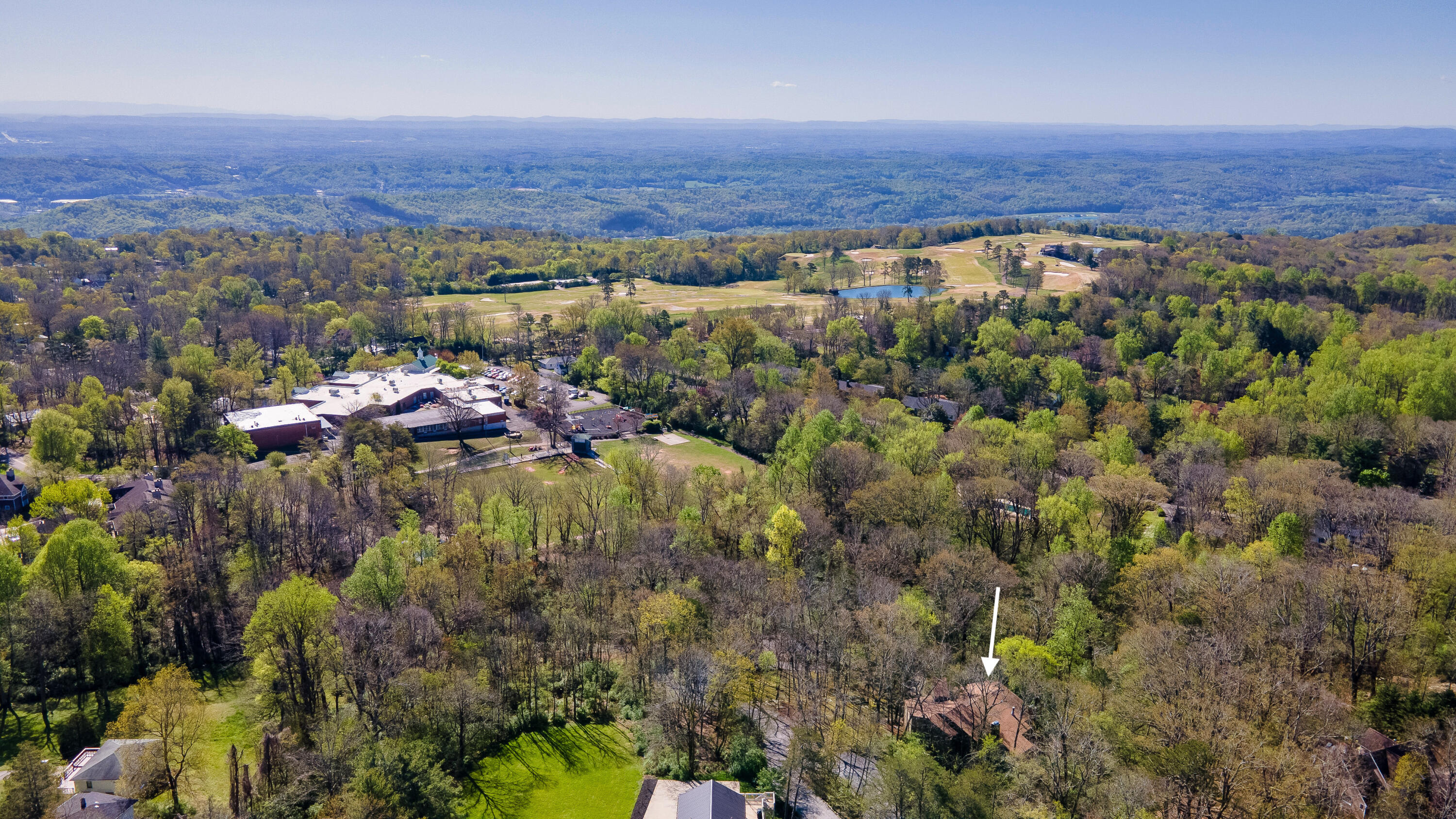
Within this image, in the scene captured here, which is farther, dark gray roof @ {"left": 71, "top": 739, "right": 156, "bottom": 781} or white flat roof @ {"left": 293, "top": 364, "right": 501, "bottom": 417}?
white flat roof @ {"left": 293, "top": 364, "right": 501, "bottom": 417}

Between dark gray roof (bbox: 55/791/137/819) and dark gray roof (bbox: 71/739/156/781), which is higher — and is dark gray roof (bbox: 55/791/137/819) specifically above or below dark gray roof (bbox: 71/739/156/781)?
above

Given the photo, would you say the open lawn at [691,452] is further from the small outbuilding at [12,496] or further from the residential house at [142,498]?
the small outbuilding at [12,496]

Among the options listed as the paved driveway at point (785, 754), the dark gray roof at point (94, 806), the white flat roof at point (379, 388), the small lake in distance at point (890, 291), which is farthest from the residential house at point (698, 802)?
the small lake in distance at point (890, 291)

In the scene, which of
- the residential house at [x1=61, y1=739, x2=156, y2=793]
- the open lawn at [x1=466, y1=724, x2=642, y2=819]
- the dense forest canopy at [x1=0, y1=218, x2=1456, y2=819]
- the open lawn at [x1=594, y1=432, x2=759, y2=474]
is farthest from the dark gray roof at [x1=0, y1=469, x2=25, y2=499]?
the open lawn at [x1=466, y1=724, x2=642, y2=819]

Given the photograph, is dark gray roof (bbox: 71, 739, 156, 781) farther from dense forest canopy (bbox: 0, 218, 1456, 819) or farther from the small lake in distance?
the small lake in distance

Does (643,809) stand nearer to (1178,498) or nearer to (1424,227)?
(1178,498)
